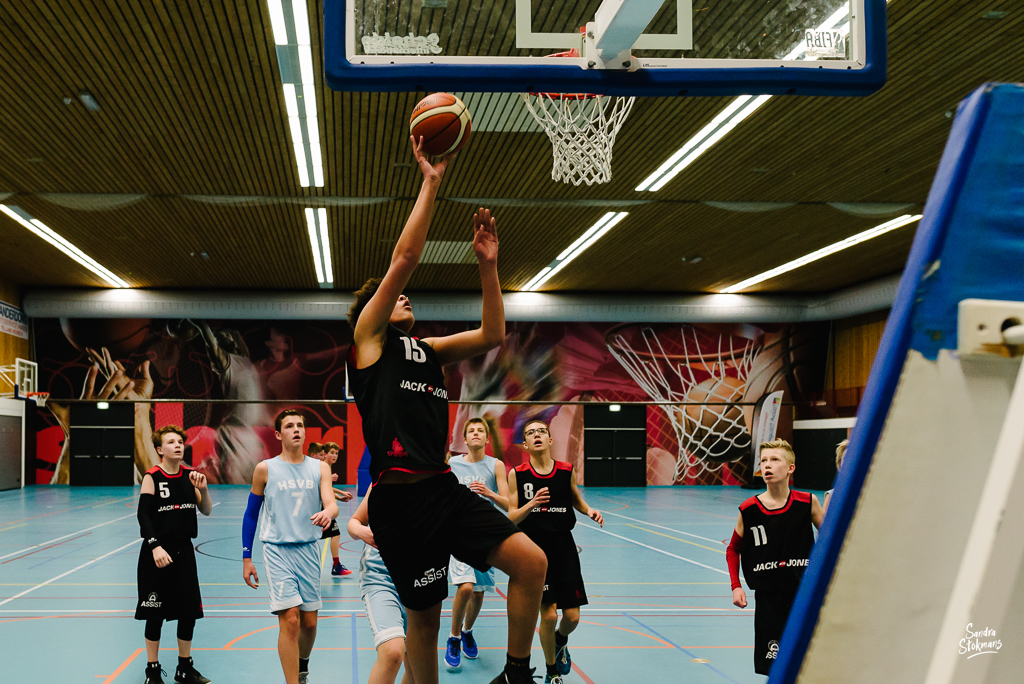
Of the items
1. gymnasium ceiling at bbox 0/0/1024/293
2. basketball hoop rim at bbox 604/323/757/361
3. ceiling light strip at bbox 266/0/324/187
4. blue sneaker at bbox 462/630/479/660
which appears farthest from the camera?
basketball hoop rim at bbox 604/323/757/361

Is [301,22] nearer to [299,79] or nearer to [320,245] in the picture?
[299,79]

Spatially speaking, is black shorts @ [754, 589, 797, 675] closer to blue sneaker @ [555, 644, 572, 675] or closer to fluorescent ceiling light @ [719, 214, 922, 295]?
blue sneaker @ [555, 644, 572, 675]

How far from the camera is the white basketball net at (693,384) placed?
28625mm

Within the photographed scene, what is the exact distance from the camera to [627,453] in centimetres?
2869

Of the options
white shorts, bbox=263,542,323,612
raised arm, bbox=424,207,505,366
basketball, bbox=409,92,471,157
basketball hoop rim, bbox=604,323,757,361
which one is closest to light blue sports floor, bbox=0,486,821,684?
white shorts, bbox=263,542,323,612

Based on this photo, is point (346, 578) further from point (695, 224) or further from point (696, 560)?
point (695, 224)

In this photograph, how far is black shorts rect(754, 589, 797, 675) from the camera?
4.62 metres

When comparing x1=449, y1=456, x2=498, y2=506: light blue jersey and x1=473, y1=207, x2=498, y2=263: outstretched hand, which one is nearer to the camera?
x1=473, y1=207, x2=498, y2=263: outstretched hand

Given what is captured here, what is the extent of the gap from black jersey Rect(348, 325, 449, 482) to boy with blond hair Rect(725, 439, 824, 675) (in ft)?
7.77

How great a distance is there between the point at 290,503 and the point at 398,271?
3246 mm

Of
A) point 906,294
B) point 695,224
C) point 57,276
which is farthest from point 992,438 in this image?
point 57,276

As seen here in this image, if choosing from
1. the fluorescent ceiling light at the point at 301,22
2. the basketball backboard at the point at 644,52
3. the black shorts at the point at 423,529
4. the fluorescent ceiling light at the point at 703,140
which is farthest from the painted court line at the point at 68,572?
the fluorescent ceiling light at the point at 703,140

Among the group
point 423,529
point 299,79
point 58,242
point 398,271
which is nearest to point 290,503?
point 423,529

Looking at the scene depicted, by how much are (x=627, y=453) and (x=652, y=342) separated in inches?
162
